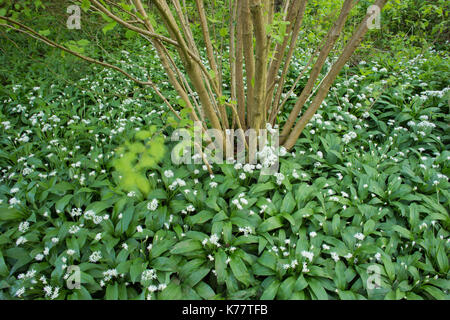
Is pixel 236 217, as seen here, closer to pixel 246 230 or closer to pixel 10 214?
pixel 246 230

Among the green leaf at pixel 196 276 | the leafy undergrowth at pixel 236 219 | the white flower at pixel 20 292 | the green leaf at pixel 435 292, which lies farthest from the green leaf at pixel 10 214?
the green leaf at pixel 435 292

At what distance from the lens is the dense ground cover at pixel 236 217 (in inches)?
78.4

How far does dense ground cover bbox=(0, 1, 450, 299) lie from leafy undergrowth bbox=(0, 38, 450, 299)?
1 centimetres

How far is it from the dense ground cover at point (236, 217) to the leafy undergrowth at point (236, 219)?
12 millimetres

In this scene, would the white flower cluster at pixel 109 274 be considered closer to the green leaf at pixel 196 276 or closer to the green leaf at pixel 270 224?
the green leaf at pixel 196 276

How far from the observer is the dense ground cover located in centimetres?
199

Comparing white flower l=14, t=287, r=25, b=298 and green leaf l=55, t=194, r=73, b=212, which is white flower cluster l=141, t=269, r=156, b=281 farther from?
green leaf l=55, t=194, r=73, b=212

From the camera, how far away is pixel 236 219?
7.60 ft

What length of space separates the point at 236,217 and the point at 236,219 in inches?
1.4

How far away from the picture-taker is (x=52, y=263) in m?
2.11

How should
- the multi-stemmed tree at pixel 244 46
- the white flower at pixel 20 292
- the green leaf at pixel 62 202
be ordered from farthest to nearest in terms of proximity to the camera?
the green leaf at pixel 62 202, the white flower at pixel 20 292, the multi-stemmed tree at pixel 244 46

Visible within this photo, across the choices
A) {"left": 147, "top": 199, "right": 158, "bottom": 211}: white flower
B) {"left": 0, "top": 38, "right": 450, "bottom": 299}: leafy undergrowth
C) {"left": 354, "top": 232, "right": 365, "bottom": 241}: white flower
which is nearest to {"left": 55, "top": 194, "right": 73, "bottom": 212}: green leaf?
{"left": 0, "top": 38, "right": 450, "bottom": 299}: leafy undergrowth

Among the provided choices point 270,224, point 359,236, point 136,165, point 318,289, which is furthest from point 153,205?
point 359,236
